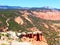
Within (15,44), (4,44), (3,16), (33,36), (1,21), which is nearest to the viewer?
(15,44)

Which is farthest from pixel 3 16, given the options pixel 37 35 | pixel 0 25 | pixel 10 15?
pixel 37 35

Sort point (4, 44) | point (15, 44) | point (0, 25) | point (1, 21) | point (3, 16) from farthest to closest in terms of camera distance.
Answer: point (3, 16), point (1, 21), point (0, 25), point (4, 44), point (15, 44)

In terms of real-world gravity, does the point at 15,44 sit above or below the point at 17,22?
above

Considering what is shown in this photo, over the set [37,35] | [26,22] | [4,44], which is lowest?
[26,22]

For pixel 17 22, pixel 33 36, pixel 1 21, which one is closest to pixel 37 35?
pixel 33 36

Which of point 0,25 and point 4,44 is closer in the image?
point 4,44

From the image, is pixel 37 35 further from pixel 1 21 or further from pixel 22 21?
pixel 22 21

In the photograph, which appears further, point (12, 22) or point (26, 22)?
point (26, 22)

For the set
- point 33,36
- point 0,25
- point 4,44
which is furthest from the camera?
point 0,25

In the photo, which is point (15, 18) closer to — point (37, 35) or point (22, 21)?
point (22, 21)
